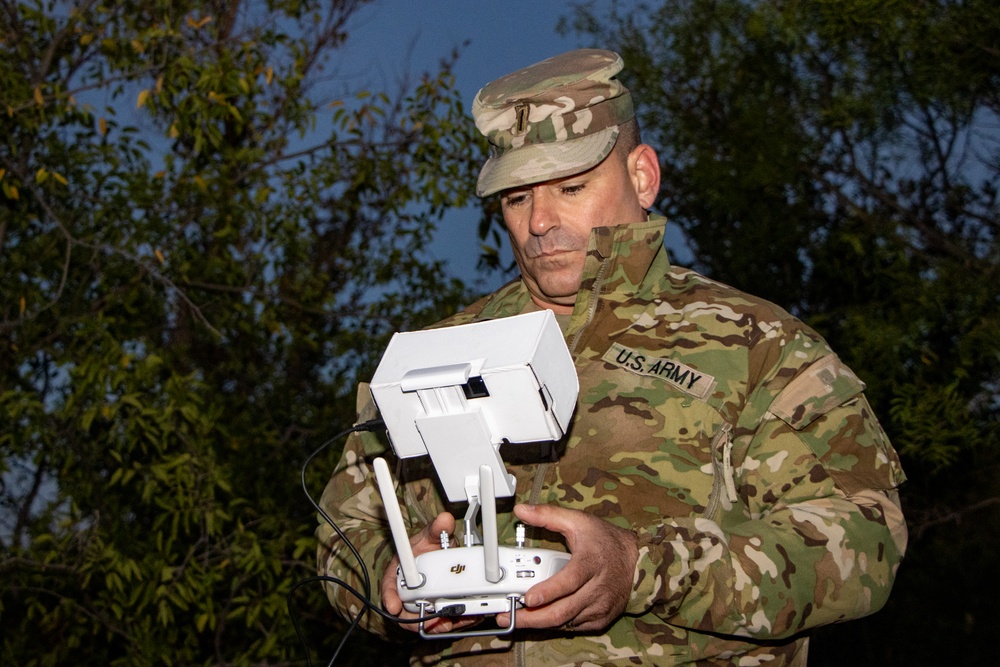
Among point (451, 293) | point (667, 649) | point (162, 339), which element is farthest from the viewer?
point (162, 339)

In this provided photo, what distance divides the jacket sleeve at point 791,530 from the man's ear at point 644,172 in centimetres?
59

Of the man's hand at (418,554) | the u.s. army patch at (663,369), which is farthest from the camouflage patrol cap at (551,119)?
the man's hand at (418,554)

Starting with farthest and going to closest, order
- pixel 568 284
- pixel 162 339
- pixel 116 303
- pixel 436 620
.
→ 1. pixel 162 339
2. pixel 116 303
3. pixel 568 284
4. pixel 436 620

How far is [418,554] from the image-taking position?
1.77 meters

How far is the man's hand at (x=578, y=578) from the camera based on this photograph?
1606 millimetres

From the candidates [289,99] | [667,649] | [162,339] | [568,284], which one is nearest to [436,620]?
[667,649]

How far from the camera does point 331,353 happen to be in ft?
20.7

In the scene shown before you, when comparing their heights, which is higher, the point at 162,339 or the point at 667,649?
the point at 667,649

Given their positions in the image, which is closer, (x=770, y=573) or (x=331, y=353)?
(x=770, y=573)

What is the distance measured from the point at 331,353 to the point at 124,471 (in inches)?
73.1

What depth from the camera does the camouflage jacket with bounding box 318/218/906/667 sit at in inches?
70.6

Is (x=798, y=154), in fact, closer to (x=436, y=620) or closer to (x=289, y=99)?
(x=289, y=99)

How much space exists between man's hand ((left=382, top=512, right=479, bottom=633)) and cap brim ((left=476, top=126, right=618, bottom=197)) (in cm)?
76

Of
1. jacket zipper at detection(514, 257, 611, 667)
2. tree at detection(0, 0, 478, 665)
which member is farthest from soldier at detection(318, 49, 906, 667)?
tree at detection(0, 0, 478, 665)
